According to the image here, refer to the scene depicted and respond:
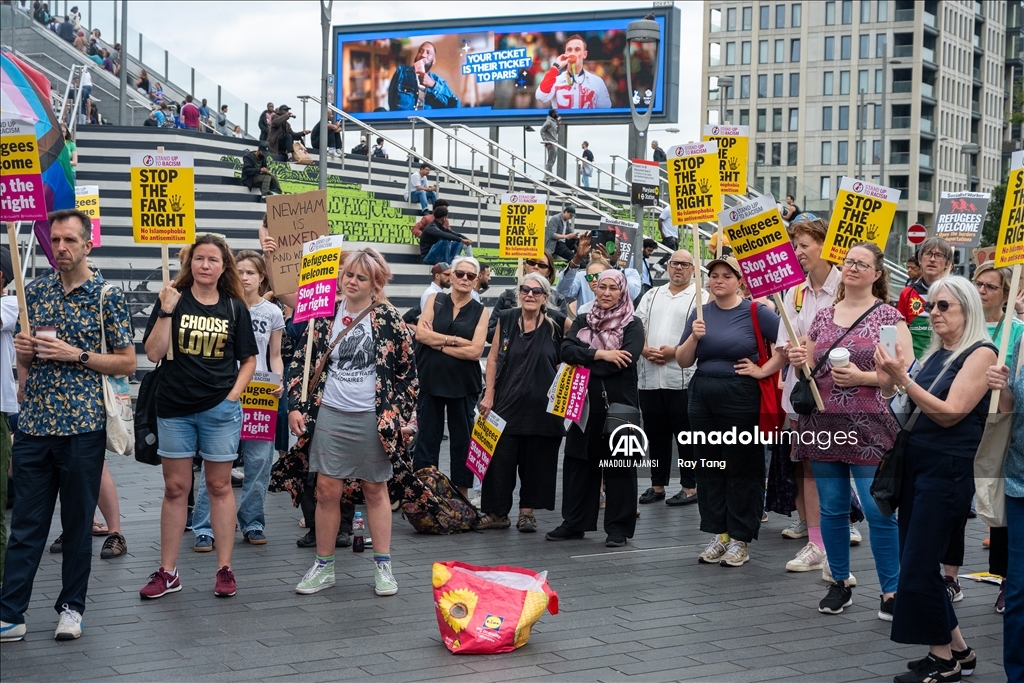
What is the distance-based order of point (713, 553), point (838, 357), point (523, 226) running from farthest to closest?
point (523, 226) < point (713, 553) < point (838, 357)

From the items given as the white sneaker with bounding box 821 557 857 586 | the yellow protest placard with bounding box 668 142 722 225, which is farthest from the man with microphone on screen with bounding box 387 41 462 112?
the white sneaker with bounding box 821 557 857 586

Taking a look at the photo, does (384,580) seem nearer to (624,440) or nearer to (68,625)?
(68,625)

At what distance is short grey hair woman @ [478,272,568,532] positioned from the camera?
9391 mm

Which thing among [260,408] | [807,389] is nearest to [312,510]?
[260,408]

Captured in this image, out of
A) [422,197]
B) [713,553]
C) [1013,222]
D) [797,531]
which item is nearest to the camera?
[1013,222]

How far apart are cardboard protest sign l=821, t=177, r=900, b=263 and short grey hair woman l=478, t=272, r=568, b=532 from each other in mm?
2134

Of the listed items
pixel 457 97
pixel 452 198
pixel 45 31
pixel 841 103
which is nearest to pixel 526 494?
pixel 452 198

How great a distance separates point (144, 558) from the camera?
8227 mm

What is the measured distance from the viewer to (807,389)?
23.3 feet

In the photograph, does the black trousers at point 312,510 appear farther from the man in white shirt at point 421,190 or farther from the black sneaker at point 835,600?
the man in white shirt at point 421,190

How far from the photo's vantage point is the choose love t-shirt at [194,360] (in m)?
7.10

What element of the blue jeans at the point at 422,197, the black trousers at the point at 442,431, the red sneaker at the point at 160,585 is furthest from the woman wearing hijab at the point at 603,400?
the blue jeans at the point at 422,197

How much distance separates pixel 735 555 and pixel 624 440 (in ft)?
3.96

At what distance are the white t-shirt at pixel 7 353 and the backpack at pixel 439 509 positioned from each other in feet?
11.2
